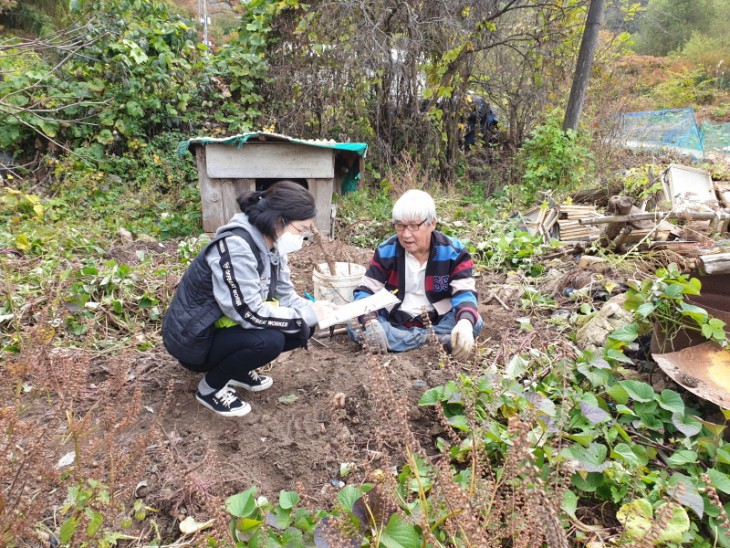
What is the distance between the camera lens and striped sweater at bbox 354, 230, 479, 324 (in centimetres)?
306

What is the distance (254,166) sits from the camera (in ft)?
18.1

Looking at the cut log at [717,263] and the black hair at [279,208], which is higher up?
the black hair at [279,208]

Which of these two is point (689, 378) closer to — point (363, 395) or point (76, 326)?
point (363, 395)

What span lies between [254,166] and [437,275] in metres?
3.19

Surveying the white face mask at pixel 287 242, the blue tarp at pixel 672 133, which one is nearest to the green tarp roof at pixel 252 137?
the white face mask at pixel 287 242

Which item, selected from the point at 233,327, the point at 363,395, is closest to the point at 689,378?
the point at 363,395

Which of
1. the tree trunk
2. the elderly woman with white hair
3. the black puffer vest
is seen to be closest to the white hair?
the elderly woman with white hair

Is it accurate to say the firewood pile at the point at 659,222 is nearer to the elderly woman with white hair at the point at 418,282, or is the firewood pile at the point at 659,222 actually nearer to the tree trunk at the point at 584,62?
the elderly woman with white hair at the point at 418,282

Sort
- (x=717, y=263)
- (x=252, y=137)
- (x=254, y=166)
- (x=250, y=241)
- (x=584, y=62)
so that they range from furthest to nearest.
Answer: (x=584, y=62) < (x=254, y=166) < (x=252, y=137) < (x=250, y=241) < (x=717, y=263)

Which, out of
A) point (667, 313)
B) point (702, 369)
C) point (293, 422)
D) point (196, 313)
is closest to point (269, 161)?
point (196, 313)

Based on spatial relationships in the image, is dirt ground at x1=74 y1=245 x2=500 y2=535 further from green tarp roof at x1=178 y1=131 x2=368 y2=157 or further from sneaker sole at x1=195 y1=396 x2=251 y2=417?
green tarp roof at x1=178 y1=131 x2=368 y2=157

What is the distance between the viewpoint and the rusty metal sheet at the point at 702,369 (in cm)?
198

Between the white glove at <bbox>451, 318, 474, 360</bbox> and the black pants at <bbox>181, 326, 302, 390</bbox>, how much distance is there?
3.23ft

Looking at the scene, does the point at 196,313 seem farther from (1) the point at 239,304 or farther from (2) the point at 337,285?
(2) the point at 337,285
